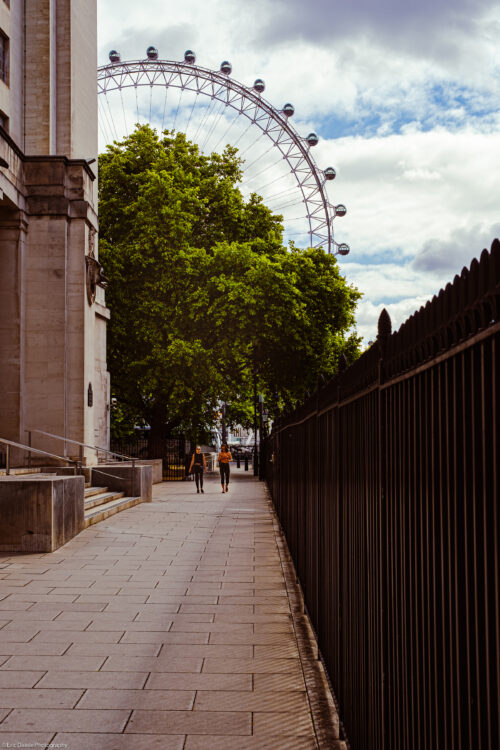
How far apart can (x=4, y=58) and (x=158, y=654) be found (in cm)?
1785

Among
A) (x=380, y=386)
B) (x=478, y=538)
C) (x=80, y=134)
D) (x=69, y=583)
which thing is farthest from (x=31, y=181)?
(x=478, y=538)

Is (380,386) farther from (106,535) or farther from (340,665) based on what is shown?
(106,535)

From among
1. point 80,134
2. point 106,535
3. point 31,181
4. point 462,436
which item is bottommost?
point 106,535

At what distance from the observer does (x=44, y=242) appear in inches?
779

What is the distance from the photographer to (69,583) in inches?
344

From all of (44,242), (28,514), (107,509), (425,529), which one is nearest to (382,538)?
(425,529)

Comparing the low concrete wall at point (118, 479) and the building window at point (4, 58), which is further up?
the building window at point (4, 58)

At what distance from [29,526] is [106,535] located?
2.35 m

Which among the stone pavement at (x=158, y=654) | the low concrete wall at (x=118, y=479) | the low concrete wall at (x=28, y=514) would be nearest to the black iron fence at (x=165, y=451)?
the low concrete wall at (x=118, y=479)

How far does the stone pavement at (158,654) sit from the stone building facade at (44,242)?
917 centimetres

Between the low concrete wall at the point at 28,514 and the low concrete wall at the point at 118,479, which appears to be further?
the low concrete wall at the point at 118,479

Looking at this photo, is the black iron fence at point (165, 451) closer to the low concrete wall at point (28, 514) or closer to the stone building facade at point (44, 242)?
the stone building facade at point (44, 242)

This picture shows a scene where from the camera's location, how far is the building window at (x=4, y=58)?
63.4ft

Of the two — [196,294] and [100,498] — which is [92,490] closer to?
[100,498]
